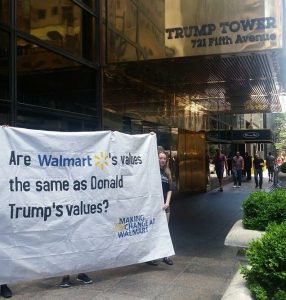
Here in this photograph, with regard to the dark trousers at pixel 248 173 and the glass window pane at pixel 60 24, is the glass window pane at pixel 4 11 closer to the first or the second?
the glass window pane at pixel 60 24

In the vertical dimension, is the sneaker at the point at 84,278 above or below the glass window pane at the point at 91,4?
below

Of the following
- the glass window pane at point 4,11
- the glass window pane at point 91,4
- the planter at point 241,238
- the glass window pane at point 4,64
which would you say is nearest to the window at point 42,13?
the glass window pane at point 4,11

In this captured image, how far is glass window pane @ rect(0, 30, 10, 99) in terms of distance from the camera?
790 cm

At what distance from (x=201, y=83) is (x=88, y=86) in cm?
435

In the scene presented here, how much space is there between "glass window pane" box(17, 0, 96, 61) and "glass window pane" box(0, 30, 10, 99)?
0.49 meters

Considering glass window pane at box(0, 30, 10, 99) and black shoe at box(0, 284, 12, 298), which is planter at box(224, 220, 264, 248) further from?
glass window pane at box(0, 30, 10, 99)

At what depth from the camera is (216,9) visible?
9.99m

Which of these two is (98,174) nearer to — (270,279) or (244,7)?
(270,279)

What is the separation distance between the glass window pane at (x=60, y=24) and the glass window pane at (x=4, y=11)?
0.36 metres

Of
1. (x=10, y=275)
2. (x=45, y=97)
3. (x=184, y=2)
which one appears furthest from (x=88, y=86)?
(x=10, y=275)

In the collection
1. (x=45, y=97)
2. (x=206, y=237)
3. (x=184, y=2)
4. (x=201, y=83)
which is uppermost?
(x=184, y=2)

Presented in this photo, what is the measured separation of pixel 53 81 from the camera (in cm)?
979

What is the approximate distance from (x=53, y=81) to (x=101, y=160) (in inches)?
149

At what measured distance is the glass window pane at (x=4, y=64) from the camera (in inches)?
311
